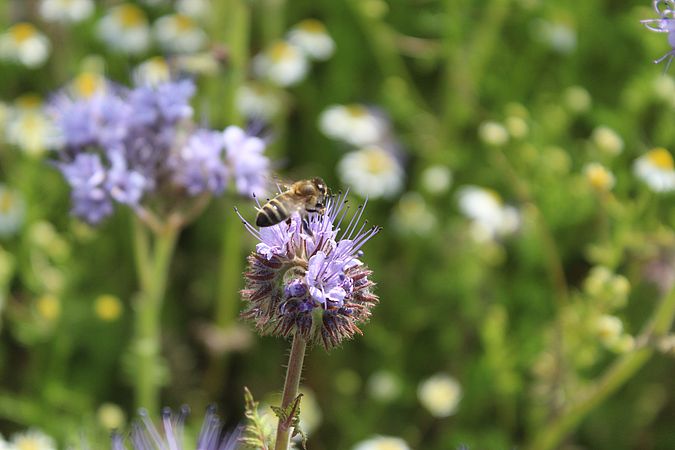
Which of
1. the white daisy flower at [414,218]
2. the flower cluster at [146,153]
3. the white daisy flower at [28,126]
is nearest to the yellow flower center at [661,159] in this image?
the white daisy flower at [414,218]

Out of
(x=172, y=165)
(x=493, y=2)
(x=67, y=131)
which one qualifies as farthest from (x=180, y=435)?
(x=493, y=2)

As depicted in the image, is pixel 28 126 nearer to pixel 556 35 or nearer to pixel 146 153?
pixel 146 153

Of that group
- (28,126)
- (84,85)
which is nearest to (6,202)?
(28,126)

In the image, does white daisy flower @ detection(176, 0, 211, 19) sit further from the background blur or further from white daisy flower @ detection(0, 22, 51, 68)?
white daisy flower @ detection(0, 22, 51, 68)

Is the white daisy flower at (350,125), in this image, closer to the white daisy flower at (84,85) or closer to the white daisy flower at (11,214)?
the white daisy flower at (84,85)

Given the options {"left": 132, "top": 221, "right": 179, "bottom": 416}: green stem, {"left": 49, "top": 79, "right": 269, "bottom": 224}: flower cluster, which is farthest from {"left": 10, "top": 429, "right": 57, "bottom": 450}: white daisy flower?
{"left": 49, "top": 79, "right": 269, "bottom": 224}: flower cluster

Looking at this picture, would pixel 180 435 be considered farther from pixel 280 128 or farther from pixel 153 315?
pixel 280 128
